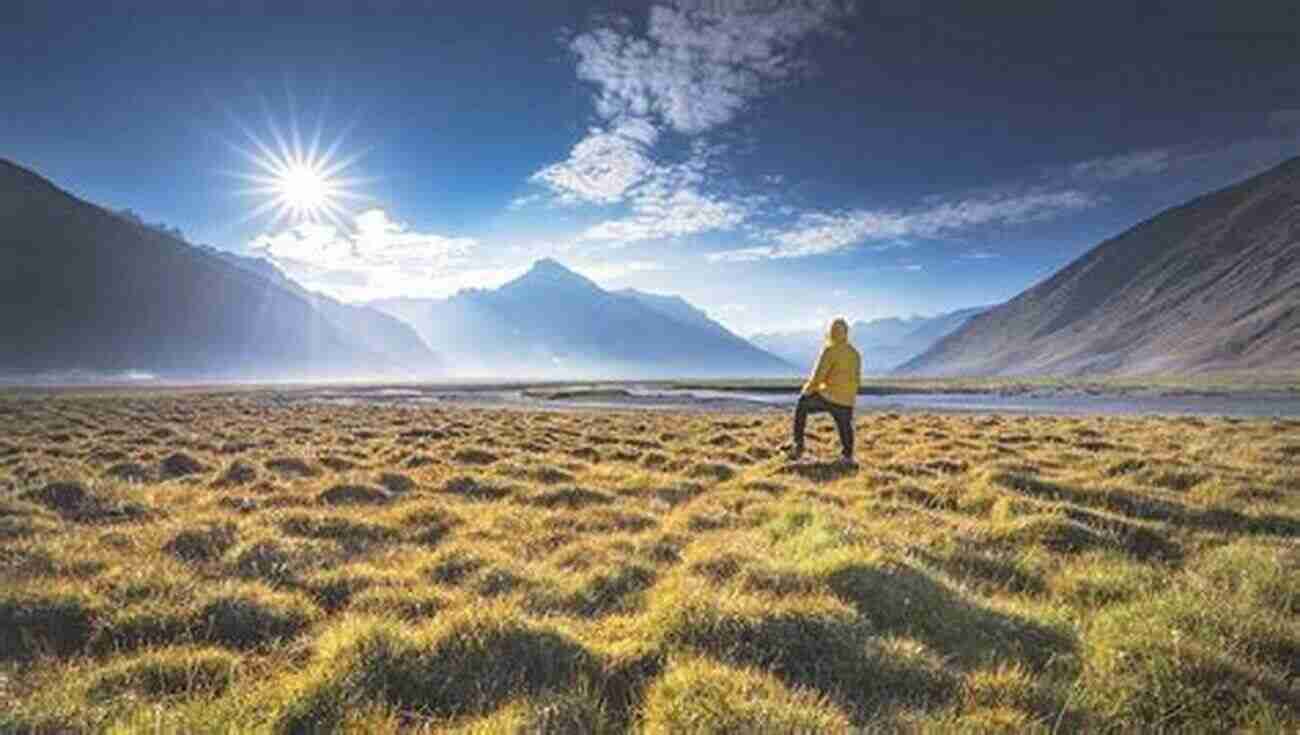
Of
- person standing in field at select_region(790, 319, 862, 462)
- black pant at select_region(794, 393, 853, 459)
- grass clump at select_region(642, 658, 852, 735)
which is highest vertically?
person standing in field at select_region(790, 319, 862, 462)

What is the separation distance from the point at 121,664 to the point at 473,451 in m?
16.7

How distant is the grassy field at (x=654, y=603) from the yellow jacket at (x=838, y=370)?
242 centimetres

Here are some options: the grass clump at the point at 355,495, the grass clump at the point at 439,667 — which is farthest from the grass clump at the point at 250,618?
the grass clump at the point at 355,495

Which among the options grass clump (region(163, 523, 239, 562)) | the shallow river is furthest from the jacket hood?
the shallow river

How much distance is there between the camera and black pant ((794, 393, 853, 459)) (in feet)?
62.6

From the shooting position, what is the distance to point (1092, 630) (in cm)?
748

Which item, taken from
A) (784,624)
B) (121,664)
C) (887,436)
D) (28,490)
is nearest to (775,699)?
(784,624)

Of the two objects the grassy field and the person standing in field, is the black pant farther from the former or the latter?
the grassy field

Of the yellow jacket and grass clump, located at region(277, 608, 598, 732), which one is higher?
the yellow jacket

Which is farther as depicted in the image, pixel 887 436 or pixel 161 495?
pixel 887 436

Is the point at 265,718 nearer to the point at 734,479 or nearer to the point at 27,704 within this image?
the point at 27,704

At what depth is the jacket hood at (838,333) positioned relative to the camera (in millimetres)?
18795

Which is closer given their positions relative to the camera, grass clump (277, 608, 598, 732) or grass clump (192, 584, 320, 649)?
grass clump (277, 608, 598, 732)

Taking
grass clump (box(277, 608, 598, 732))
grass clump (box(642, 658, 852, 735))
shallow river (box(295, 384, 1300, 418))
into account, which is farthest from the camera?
shallow river (box(295, 384, 1300, 418))
